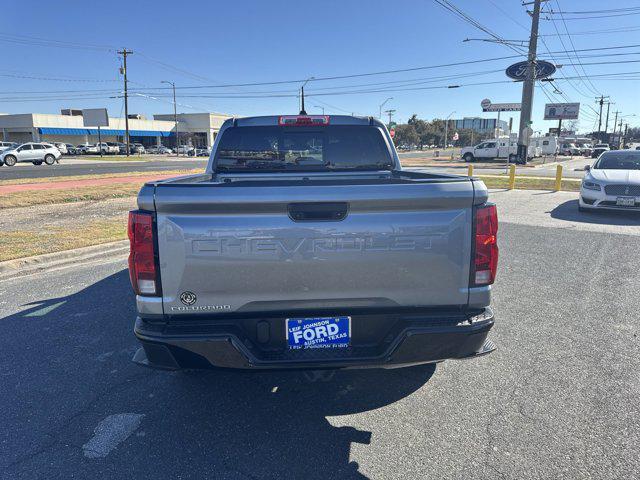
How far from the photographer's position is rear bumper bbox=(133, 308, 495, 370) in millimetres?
2461

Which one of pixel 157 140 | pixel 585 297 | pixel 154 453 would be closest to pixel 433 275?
pixel 154 453

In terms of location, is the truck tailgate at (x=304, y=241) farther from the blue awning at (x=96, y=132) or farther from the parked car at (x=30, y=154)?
the blue awning at (x=96, y=132)

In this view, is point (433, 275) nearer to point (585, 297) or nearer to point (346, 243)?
point (346, 243)

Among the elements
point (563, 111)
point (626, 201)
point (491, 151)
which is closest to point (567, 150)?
point (563, 111)

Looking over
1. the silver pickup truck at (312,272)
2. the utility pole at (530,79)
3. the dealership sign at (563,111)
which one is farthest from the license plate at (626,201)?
the dealership sign at (563,111)

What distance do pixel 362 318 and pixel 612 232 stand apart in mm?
8870

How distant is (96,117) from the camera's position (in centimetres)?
7331

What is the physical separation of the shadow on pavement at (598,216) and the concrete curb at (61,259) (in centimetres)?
1019

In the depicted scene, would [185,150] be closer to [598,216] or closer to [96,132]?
[96,132]

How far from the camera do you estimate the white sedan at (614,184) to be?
34.3 ft

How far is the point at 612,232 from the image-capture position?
9.19 metres

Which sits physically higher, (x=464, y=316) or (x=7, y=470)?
(x=464, y=316)

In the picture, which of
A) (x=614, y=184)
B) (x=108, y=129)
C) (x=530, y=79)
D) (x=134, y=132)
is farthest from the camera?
(x=134, y=132)

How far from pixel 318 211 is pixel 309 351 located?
83 centimetres
